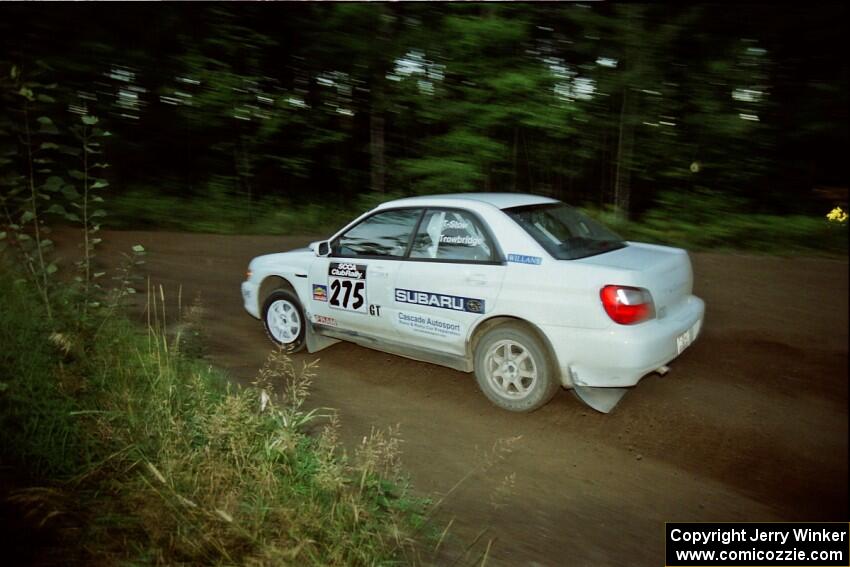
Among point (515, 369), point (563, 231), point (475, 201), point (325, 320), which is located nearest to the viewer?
point (515, 369)

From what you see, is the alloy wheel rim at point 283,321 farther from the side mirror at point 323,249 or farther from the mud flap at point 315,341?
the side mirror at point 323,249

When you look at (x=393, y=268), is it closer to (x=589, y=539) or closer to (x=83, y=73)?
(x=589, y=539)

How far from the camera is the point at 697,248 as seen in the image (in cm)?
923

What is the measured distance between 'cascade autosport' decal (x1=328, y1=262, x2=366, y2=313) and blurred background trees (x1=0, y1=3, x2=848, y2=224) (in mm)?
5887

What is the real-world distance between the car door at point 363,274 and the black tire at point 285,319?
25cm

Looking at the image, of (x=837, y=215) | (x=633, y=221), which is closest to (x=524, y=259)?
(x=633, y=221)

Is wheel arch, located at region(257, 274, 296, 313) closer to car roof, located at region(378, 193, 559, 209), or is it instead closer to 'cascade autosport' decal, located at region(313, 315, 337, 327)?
'cascade autosport' decal, located at region(313, 315, 337, 327)

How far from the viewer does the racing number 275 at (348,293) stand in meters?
5.69

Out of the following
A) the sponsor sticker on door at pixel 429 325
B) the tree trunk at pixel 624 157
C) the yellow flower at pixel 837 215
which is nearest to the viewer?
the sponsor sticker on door at pixel 429 325

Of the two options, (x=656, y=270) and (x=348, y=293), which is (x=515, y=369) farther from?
(x=348, y=293)

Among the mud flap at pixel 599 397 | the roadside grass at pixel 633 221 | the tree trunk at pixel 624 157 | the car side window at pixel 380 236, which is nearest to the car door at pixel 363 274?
the car side window at pixel 380 236

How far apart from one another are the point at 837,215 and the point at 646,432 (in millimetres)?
7068

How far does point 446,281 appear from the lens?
5.11 meters

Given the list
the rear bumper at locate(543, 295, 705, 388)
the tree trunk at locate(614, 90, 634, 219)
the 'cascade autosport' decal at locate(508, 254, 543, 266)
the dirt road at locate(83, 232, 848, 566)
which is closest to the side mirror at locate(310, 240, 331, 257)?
the dirt road at locate(83, 232, 848, 566)
